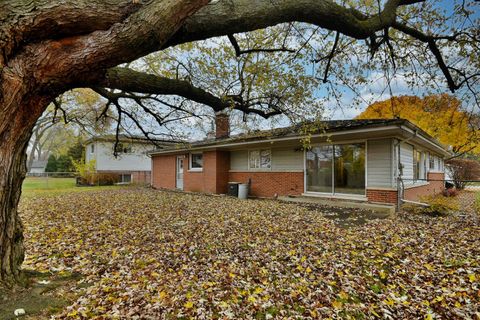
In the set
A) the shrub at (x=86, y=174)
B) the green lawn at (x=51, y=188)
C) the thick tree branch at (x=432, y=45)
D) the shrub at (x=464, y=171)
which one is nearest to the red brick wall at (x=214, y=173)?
the green lawn at (x=51, y=188)

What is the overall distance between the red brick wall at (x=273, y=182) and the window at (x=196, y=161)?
2865 mm

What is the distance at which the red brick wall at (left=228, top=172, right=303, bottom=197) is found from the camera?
11279 millimetres

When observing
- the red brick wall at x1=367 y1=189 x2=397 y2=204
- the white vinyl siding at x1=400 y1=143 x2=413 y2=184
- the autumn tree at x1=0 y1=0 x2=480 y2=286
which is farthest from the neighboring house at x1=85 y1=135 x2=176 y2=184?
the autumn tree at x1=0 y1=0 x2=480 y2=286

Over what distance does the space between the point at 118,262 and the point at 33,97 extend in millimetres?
2677

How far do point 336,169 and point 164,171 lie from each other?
1268 centimetres

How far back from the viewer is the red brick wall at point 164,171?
57.8ft

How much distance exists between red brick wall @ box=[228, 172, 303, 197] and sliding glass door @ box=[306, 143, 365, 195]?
1.73 feet

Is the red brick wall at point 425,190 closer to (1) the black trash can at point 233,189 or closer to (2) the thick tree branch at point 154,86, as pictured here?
(1) the black trash can at point 233,189

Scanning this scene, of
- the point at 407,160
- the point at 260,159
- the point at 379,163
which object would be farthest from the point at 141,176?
the point at 407,160

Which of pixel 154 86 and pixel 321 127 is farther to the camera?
pixel 321 127

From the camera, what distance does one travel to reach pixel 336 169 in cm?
994

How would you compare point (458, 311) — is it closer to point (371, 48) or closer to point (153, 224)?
point (371, 48)

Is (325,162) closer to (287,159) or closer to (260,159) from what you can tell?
(287,159)

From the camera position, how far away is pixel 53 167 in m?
35.5
